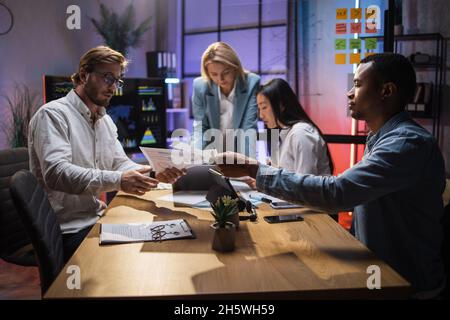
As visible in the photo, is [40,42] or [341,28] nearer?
[40,42]

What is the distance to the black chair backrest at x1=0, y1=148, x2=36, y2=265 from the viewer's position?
7.23 feet

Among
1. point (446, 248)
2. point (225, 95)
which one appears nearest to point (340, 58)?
point (225, 95)

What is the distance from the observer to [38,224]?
1.55 meters

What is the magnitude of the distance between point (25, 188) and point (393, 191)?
1.27 m

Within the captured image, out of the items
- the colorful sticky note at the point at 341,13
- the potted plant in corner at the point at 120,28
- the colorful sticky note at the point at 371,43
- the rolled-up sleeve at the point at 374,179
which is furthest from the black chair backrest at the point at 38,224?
the colorful sticky note at the point at 341,13

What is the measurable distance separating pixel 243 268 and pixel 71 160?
1.19 m

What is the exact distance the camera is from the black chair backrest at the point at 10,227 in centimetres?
221

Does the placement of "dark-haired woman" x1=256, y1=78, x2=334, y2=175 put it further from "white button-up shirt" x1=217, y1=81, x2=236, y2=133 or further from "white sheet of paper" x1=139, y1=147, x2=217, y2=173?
"white button-up shirt" x1=217, y1=81, x2=236, y2=133

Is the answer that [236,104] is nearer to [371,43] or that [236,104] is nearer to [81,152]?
[81,152]

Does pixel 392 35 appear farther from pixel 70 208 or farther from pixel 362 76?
pixel 70 208

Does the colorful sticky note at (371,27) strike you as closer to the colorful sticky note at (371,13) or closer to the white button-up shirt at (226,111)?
the colorful sticky note at (371,13)

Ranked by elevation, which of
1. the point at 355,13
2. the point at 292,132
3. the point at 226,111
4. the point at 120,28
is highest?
the point at 355,13

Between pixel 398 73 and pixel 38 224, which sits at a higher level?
pixel 398 73

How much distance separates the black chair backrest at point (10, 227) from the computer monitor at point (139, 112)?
210cm
